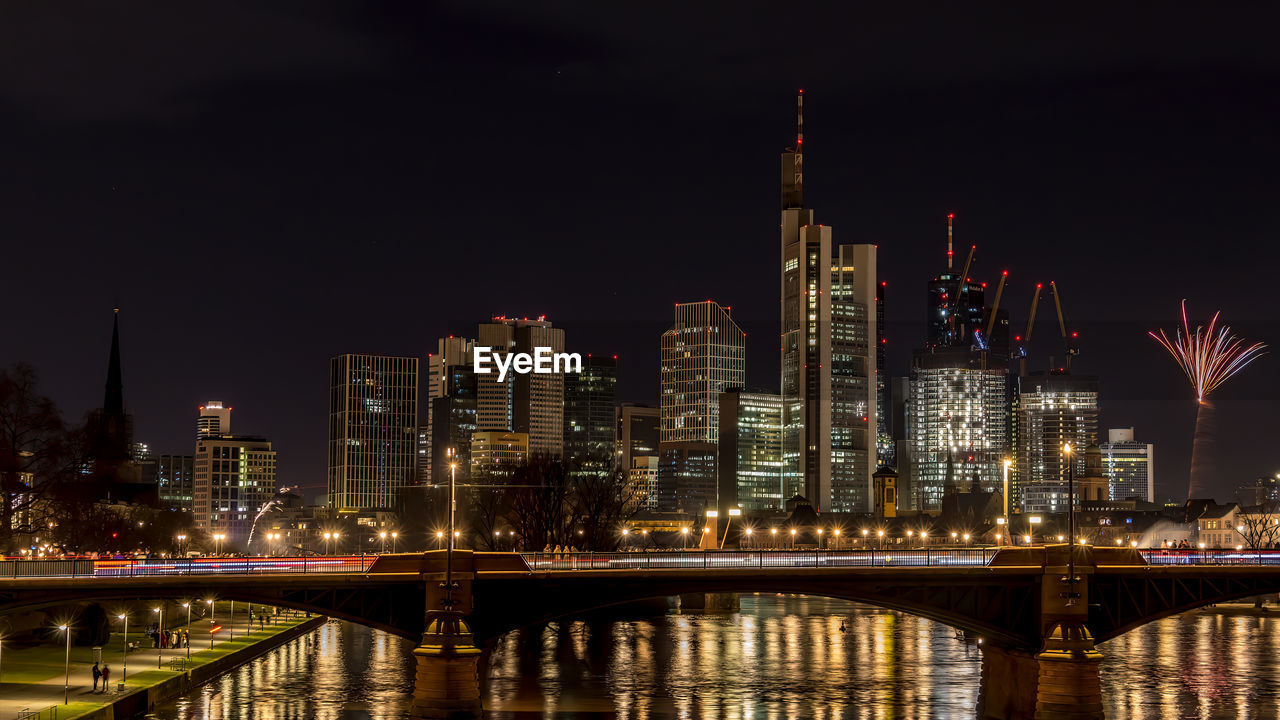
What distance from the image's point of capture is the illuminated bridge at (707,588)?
7075 cm

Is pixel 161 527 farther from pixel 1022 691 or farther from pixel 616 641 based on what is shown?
pixel 1022 691

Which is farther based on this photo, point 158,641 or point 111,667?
point 158,641

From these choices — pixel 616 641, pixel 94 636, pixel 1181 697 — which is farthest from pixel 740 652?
pixel 94 636

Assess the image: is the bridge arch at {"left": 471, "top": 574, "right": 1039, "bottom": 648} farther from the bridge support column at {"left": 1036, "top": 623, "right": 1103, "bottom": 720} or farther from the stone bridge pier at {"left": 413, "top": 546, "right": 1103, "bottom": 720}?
the bridge support column at {"left": 1036, "top": 623, "right": 1103, "bottom": 720}

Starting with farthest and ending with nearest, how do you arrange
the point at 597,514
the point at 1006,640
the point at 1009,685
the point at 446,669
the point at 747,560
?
the point at 597,514 → the point at 747,560 → the point at 1009,685 → the point at 1006,640 → the point at 446,669

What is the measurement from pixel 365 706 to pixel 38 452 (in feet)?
109

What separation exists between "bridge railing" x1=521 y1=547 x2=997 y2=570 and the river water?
27.4 ft

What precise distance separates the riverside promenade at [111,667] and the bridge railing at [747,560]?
23159mm

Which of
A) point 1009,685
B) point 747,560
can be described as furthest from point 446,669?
point 1009,685

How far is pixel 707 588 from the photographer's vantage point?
74.6 metres

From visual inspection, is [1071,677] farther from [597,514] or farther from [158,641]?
[597,514]

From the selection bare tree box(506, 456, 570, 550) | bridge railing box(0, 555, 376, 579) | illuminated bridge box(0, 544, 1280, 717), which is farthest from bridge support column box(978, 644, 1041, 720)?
bare tree box(506, 456, 570, 550)

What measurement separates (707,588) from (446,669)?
1387cm

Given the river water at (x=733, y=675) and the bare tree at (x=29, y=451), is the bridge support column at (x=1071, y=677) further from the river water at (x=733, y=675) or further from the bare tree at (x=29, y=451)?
the bare tree at (x=29, y=451)
